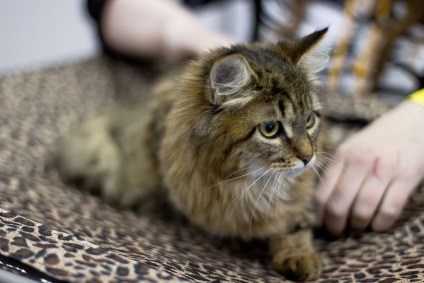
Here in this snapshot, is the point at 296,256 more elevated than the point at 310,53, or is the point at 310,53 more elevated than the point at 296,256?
the point at 310,53

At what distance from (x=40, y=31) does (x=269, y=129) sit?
8.57 ft

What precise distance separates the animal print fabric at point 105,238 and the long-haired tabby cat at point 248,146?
0.23ft

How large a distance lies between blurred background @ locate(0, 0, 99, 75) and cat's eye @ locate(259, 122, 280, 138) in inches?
87.8

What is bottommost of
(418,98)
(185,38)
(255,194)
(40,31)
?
(255,194)

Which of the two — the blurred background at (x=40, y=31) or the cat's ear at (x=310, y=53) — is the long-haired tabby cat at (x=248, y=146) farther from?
the blurred background at (x=40, y=31)

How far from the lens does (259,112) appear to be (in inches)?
37.4

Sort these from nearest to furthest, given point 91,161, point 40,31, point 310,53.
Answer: point 310,53, point 91,161, point 40,31

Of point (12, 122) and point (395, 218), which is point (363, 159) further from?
point (12, 122)

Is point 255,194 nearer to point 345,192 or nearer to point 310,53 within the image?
point 345,192

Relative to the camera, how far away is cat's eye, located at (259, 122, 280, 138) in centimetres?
95

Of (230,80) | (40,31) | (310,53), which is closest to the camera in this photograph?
(230,80)

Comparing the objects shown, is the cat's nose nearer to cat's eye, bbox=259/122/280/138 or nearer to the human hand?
cat's eye, bbox=259/122/280/138

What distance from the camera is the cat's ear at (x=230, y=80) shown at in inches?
34.3

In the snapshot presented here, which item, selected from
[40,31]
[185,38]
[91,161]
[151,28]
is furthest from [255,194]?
[40,31]
